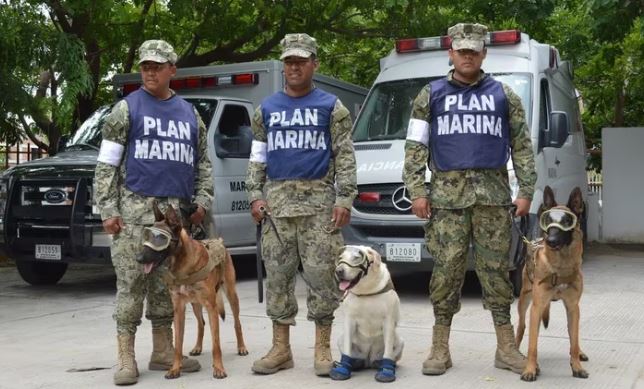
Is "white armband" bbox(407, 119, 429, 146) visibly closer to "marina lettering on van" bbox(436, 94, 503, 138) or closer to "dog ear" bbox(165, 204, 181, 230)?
Answer: "marina lettering on van" bbox(436, 94, 503, 138)

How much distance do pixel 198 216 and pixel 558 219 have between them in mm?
2248

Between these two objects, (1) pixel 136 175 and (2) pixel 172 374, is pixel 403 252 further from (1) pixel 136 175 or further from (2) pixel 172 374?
(1) pixel 136 175

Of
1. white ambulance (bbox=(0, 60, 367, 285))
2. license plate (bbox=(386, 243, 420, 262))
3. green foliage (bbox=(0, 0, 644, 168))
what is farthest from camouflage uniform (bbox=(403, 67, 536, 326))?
green foliage (bbox=(0, 0, 644, 168))

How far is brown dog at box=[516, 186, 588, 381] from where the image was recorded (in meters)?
5.23

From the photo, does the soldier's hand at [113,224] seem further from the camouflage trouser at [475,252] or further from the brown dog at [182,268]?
the camouflage trouser at [475,252]

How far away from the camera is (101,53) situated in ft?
45.3

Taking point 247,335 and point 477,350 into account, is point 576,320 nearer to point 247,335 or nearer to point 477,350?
point 477,350

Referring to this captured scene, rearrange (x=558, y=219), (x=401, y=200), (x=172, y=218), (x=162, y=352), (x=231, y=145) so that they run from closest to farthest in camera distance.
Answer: (x=558, y=219) < (x=172, y=218) < (x=162, y=352) < (x=401, y=200) < (x=231, y=145)

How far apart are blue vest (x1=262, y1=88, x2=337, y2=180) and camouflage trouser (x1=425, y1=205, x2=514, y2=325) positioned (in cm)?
81

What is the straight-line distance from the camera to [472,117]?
5.55 meters

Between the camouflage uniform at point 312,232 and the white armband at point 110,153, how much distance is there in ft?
3.20

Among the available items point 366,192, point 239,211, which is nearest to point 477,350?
point 366,192

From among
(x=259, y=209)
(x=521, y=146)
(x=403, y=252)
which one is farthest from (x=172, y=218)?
(x=403, y=252)

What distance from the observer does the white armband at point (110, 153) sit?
5.58m
